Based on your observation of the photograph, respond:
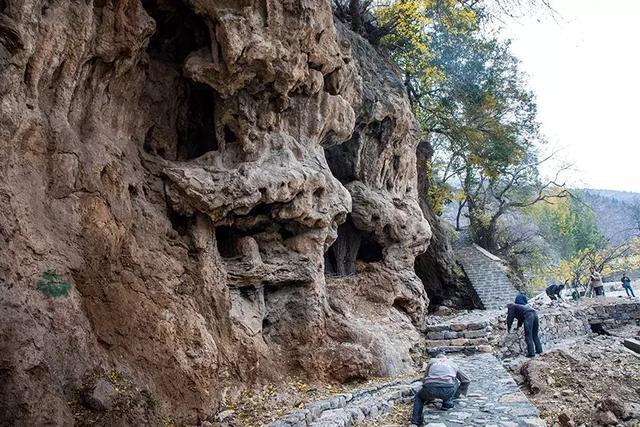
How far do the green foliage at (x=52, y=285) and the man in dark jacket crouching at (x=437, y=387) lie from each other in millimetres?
4497

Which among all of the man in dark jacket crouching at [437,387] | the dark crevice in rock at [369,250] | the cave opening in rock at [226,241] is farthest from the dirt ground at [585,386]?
the cave opening in rock at [226,241]

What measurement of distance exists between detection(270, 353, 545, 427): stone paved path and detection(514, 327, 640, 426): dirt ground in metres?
0.56

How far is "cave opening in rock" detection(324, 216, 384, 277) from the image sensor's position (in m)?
13.2

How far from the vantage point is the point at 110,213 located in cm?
626

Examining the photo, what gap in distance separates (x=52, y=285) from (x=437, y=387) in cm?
479

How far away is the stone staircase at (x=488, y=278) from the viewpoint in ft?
60.2

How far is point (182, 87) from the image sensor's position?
8.71 meters

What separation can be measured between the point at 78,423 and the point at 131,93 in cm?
494

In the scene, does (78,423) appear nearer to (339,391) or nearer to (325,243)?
(339,391)

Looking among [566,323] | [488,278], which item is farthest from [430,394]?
[488,278]

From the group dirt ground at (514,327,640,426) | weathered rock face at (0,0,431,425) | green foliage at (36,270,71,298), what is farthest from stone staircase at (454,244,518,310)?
green foliage at (36,270,71,298)

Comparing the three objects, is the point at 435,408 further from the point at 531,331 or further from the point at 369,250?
the point at 369,250

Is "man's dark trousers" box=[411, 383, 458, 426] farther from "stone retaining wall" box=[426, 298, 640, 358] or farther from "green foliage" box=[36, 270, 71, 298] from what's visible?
"stone retaining wall" box=[426, 298, 640, 358]

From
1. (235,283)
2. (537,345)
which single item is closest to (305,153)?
(235,283)
